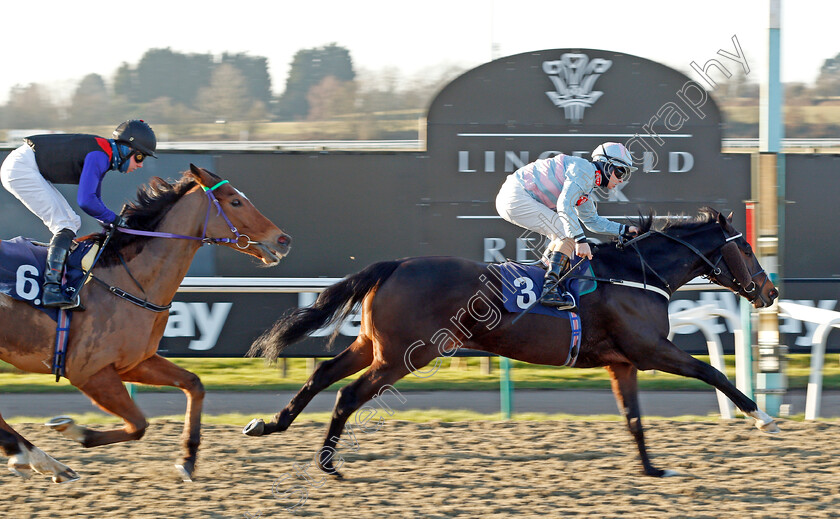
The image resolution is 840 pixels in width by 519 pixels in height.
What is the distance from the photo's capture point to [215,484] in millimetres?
4516

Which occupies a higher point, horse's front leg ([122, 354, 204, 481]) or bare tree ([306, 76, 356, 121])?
bare tree ([306, 76, 356, 121])

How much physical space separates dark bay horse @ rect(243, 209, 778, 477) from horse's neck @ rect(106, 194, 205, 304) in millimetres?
702

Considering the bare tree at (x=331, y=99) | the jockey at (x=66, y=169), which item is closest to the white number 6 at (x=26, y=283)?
the jockey at (x=66, y=169)

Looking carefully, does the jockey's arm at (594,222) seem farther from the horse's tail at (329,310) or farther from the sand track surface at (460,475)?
the sand track surface at (460,475)

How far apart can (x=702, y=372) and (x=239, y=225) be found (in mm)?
2654

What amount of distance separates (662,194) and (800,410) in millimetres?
2100

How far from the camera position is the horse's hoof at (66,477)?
14.2ft

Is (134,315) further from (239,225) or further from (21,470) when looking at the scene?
(21,470)

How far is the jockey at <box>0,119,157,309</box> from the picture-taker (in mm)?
4496

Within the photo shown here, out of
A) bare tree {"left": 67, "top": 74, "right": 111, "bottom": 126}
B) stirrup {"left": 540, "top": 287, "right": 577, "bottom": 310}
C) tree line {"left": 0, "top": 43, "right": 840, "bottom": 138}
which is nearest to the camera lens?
stirrup {"left": 540, "top": 287, "right": 577, "bottom": 310}

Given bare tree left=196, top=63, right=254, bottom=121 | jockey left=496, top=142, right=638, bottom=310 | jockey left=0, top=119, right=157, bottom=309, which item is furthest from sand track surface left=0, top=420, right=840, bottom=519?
bare tree left=196, top=63, right=254, bottom=121

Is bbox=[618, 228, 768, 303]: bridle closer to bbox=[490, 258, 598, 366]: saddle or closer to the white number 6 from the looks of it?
bbox=[490, 258, 598, 366]: saddle

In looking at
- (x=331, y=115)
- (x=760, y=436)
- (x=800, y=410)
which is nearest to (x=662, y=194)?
(x=800, y=410)

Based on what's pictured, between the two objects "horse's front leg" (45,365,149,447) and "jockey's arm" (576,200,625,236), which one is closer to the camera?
"horse's front leg" (45,365,149,447)
